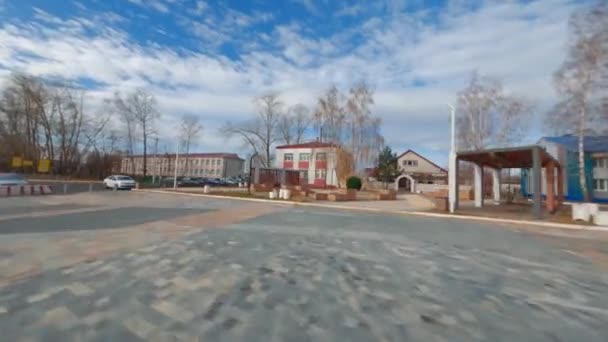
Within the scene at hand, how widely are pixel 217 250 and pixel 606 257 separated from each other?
30.5 feet

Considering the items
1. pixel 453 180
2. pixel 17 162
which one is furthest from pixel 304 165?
pixel 17 162

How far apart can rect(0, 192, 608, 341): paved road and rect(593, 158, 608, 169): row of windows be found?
98.8 ft

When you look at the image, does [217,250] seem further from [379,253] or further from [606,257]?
[606,257]

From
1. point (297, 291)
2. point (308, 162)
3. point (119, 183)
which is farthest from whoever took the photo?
point (308, 162)

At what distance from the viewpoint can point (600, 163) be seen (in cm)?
2955

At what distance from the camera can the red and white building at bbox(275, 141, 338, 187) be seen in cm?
4747

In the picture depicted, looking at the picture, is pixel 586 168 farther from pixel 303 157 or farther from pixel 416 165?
pixel 303 157

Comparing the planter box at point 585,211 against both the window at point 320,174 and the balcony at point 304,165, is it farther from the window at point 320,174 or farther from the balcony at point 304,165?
the balcony at point 304,165

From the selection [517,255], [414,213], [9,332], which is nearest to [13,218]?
[9,332]

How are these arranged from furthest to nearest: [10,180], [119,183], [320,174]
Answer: [320,174], [119,183], [10,180]

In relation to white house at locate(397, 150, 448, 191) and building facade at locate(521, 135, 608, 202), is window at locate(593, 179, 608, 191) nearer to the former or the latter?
building facade at locate(521, 135, 608, 202)

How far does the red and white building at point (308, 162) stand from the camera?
156 ft

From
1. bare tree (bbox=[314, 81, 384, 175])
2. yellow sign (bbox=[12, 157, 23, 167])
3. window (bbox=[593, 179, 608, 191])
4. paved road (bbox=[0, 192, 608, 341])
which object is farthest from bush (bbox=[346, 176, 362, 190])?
yellow sign (bbox=[12, 157, 23, 167])

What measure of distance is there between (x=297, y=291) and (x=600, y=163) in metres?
38.6
